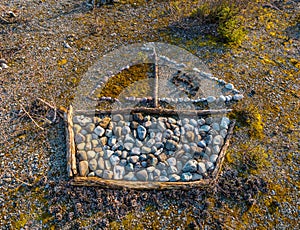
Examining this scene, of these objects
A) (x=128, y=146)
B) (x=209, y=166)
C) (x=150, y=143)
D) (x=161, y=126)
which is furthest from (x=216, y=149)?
(x=128, y=146)

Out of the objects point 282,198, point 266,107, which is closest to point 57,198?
point 282,198

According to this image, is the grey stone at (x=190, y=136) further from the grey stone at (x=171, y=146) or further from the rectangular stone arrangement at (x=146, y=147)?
the grey stone at (x=171, y=146)

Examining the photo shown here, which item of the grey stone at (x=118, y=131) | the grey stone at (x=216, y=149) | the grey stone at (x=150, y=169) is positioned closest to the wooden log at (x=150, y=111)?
the grey stone at (x=118, y=131)

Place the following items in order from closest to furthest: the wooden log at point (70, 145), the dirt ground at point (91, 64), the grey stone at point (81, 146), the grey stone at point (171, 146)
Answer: the dirt ground at point (91, 64) → the wooden log at point (70, 145) → the grey stone at point (81, 146) → the grey stone at point (171, 146)

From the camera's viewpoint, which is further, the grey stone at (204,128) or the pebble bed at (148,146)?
the grey stone at (204,128)

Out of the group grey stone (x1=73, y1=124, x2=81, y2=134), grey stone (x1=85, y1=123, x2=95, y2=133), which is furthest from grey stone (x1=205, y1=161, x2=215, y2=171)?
grey stone (x1=73, y1=124, x2=81, y2=134)
